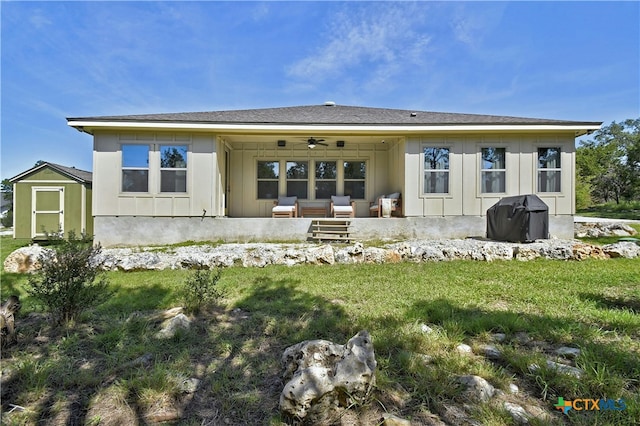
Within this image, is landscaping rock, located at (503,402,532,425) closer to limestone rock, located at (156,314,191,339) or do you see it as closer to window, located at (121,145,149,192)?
limestone rock, located at (156,314,191,339)

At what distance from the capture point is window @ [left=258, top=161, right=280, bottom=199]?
11.0 meters

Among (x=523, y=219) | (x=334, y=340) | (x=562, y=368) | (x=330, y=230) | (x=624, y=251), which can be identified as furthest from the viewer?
(x=330, y=230)

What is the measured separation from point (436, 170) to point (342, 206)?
3380mm

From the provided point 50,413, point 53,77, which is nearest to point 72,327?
point 50,413

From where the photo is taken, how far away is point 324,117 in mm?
9891

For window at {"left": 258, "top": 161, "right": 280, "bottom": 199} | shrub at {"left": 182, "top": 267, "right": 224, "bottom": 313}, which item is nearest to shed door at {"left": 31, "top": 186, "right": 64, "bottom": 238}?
window at {"left": 258, "top": 161, "right": 280, "bottom": 199}

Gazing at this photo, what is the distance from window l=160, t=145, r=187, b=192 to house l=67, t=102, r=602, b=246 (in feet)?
0.10

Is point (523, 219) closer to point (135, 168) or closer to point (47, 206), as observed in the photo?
point (135, 168)

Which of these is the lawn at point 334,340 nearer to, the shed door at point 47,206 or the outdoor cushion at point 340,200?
the outdoor cushion at point 340,200

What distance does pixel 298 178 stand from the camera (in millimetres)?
11062

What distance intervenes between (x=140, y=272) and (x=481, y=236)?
9370 millimetres

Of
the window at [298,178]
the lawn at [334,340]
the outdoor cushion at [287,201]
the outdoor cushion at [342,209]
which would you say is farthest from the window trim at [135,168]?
the outdoor cushion at [342,209]

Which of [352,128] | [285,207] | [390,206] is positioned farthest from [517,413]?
[285,207]

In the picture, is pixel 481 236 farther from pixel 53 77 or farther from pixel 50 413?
pixel 53 77
